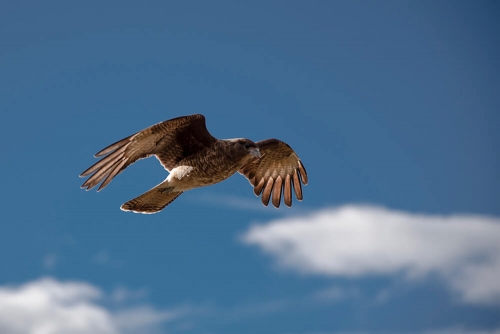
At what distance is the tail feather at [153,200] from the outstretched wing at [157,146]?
38 centimetres

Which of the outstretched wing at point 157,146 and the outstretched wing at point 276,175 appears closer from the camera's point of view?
the outstretched wing at point 157,146

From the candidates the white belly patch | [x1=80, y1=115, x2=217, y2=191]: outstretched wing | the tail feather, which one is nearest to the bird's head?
[x1=80, y1=115, x2=217, y2=191]: outstretched wing

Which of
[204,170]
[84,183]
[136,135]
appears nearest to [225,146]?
[204,170]

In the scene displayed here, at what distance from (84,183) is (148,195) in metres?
1.28

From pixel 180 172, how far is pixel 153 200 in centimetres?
76

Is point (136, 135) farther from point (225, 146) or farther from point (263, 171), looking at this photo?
point (263, 171)

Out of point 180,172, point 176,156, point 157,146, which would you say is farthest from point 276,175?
point 157,146

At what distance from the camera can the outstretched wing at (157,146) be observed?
10.6 meters

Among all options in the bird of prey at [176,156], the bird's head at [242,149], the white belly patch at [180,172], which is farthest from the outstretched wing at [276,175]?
the white belly patch at [180,172]

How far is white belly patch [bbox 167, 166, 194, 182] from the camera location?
1123 centimetres

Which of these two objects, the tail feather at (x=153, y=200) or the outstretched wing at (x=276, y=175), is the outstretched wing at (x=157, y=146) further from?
the outstretched wing at (x=276, y=175)

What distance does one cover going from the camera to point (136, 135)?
429 inches

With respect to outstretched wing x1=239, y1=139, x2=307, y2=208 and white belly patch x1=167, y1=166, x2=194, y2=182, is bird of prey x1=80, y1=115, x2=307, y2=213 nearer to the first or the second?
white belly patch x1=167, y1=166, x2=194, y2=182

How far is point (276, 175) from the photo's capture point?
1350 cm
